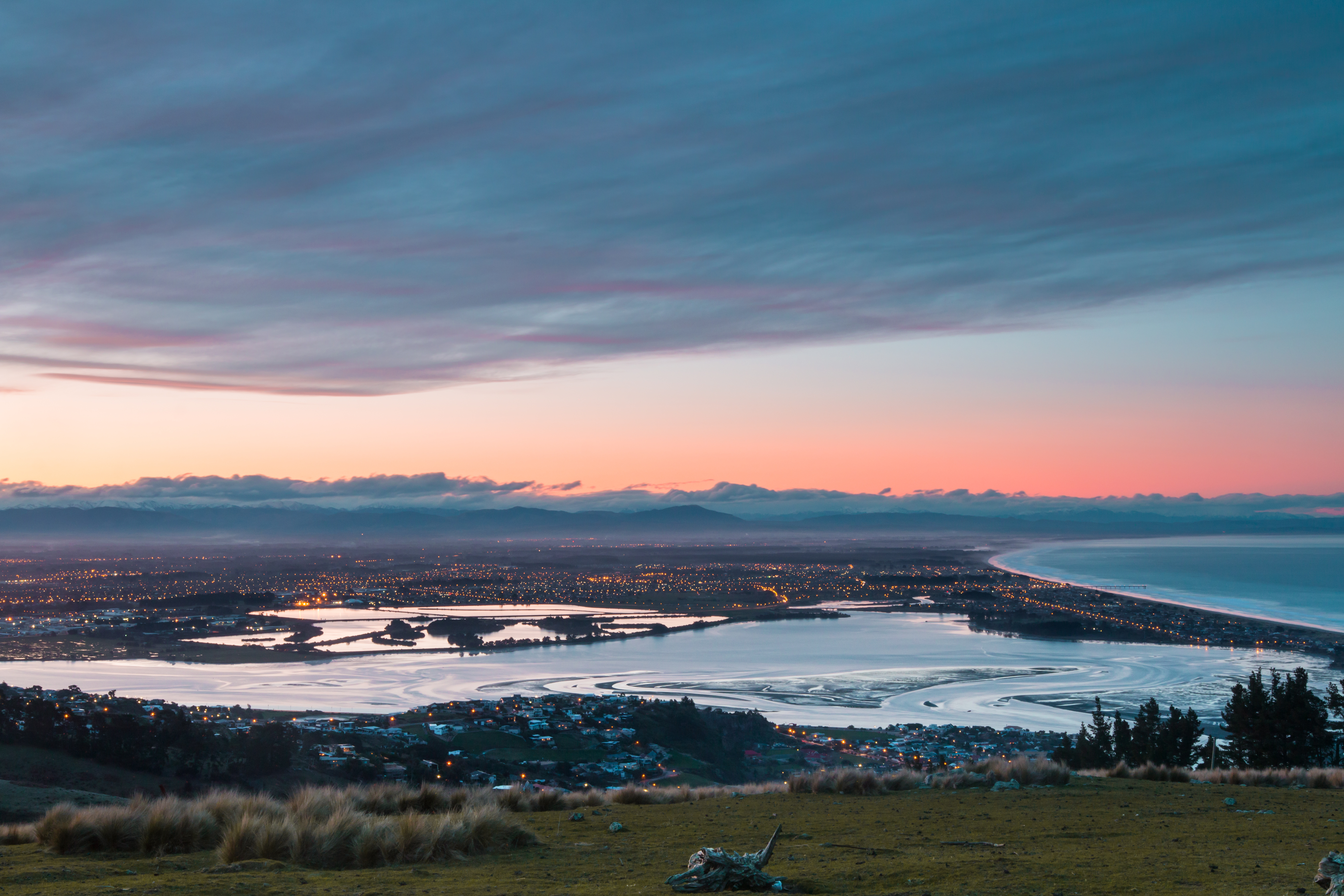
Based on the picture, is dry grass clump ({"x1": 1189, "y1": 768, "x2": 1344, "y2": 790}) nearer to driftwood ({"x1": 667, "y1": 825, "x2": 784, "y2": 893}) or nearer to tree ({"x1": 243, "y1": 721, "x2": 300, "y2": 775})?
driftwood ({"x1": 667, "y1": 825, "x2": 784, "y2": 893})

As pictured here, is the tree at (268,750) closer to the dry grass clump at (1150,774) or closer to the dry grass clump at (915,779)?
the dry grass clump at (915,779)

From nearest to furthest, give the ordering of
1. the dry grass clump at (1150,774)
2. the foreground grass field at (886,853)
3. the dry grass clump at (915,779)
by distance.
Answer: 1. the foreground grass field at (886,853)
2. the dry grass clump at (915,779)
3. the dry grass clump at (1150,774)

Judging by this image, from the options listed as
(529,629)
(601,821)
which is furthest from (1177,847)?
(529,629)

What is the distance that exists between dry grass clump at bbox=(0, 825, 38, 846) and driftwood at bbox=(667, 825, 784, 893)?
635cm

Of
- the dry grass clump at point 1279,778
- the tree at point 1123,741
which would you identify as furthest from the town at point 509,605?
the dry grass clump at point 1279,778

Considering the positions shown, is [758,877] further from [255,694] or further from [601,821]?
[255,694]

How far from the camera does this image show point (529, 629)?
316 feet

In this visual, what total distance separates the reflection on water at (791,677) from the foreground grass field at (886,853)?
3541cm

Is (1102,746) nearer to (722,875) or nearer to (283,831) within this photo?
(722,875)

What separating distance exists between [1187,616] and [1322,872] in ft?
313

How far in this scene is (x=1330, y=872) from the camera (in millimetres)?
5918

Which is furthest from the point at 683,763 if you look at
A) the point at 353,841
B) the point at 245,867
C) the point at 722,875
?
the point at 722,875

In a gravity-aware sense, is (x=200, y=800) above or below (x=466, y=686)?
above

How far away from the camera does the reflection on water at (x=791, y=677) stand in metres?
51.0
